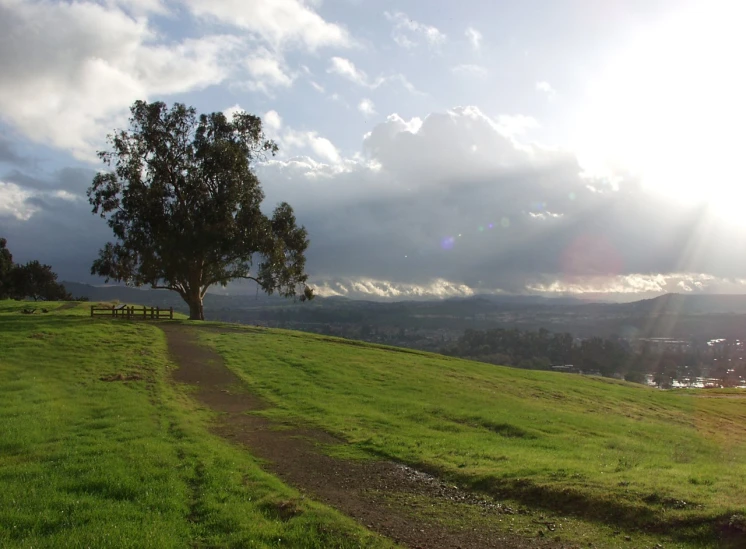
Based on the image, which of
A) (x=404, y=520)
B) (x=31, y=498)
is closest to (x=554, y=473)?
(x=404, y=520)

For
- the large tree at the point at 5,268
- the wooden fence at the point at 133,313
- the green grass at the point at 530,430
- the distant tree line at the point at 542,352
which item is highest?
the large tree at the point at 5,268

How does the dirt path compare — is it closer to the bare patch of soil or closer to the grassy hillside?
the grassy hillside

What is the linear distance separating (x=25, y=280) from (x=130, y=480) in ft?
291

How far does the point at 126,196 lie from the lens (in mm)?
45812

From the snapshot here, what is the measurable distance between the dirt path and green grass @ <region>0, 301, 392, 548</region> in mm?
630

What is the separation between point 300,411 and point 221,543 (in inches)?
458

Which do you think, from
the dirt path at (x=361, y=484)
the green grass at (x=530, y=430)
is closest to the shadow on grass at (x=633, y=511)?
the green grass at (x=530, y=430)

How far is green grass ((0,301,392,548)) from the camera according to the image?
7871 millimetres

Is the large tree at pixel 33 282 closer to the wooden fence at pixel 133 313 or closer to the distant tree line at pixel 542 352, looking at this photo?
the wooden fence at pixel 133 313

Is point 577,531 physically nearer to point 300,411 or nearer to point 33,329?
point 300,411

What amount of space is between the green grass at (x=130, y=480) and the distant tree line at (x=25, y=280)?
7247cm

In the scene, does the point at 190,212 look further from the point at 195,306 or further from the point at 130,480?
the point at 130,480

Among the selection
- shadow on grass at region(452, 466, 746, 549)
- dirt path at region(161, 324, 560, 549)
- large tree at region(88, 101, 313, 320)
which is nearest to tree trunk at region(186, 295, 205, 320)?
large tree at region(88, 101, 313, 320)

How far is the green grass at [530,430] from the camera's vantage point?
31.2ft
